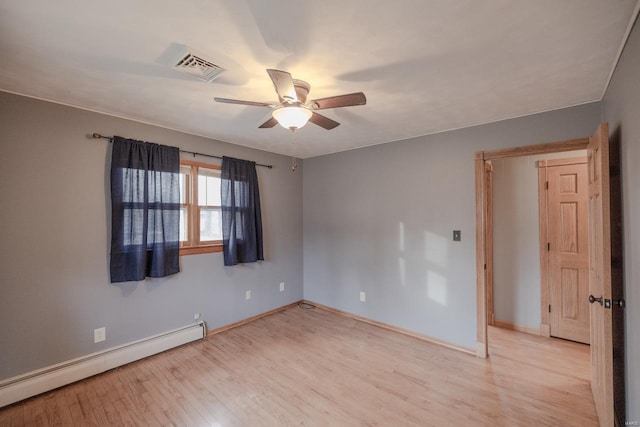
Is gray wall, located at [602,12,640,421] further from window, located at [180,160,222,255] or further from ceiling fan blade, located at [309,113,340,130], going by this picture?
window, located at [180,160,222,255]

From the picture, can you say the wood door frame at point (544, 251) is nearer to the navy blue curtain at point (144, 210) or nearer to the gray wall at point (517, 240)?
the gray wall at point (517, 240)

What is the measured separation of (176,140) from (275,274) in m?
2.27

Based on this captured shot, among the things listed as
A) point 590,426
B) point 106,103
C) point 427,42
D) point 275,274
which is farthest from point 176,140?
point 590,426

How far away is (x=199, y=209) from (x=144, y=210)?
657 millimetres

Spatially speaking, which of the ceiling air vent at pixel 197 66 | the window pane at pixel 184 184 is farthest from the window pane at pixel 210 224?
the ceiling air vent at pixel 197 66

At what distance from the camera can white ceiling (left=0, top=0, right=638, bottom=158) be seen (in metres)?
1.31

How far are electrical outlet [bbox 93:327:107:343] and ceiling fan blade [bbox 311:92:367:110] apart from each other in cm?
281

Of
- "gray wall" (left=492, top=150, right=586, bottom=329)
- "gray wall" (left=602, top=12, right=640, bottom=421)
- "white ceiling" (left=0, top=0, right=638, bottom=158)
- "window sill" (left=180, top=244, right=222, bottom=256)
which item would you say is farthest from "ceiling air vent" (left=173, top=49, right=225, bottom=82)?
"gray wall" (left=492, top=150, right=586, bottom=329)

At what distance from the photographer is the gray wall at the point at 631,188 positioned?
1.40 m

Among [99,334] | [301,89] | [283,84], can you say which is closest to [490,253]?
[301,89]

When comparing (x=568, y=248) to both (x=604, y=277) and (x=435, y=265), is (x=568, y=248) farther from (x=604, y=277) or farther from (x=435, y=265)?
(x=604, y=277)

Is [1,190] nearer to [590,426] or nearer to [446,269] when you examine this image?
[446,269]

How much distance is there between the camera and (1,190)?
2.13 meters

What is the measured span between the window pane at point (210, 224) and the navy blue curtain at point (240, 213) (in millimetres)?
110
